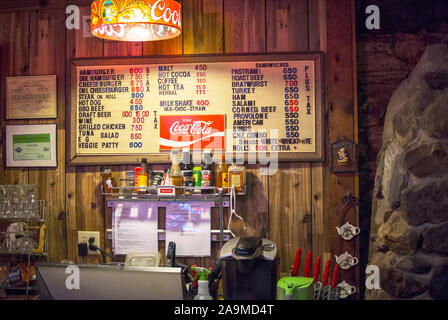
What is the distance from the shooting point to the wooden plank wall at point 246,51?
3.38 m

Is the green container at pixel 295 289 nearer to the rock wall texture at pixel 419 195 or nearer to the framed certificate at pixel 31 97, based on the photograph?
the rock wall texture at pixel 419 195

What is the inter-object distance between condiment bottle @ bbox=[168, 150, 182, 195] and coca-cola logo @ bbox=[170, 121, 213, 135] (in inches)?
8.3

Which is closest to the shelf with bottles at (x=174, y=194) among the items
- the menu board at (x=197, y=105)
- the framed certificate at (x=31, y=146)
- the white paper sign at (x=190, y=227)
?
the white paper sign at (x=190, y=227)

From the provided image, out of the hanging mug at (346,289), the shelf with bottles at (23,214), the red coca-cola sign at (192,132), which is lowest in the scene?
the hanging mug at (346,289)

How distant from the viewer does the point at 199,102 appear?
3465mm

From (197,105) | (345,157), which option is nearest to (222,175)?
(197,105)

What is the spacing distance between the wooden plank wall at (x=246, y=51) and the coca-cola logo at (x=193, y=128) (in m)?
0.40

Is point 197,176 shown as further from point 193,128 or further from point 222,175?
point 193,128

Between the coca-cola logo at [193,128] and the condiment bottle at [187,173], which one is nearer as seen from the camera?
the condiment bottle at [187,173]

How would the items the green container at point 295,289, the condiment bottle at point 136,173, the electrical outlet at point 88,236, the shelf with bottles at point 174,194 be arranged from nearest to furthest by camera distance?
the green container at point 295,289 → the shelf with bottles at point 174,194 → the condiment bottle at point 136,173 → the electrical outlet at point 88,236

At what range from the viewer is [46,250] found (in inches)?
139

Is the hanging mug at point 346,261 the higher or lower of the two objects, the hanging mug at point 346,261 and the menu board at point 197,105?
the lower

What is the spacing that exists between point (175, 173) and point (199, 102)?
0.52 meters

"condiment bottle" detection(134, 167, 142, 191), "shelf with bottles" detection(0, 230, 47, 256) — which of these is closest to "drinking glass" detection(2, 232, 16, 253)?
"shelf with bottles" detection(0, 230, 47, 256)
